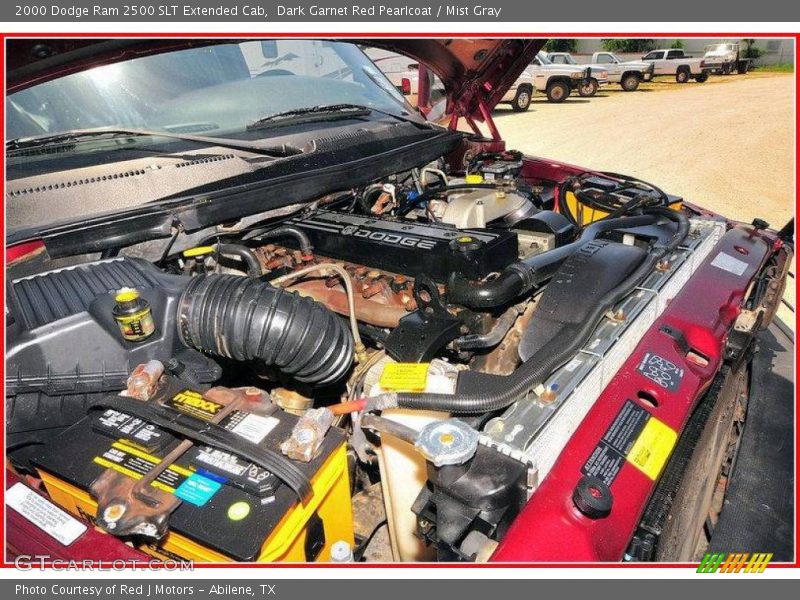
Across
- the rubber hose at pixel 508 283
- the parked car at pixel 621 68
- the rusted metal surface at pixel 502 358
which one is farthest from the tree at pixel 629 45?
the rusted metal surface at pixel 502 358

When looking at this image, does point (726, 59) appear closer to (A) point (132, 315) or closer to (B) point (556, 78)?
(B) point (556, 78)

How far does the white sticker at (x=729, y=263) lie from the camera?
182 centimetres

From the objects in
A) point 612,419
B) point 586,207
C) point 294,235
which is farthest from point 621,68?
point 612,419

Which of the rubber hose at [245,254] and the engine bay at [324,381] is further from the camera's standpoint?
the rubber hose at [245,254]

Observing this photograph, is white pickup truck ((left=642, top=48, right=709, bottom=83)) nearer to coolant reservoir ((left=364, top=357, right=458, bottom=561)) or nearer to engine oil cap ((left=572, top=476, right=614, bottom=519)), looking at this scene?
coolant reservoir ((left=364, top=357, right=458, bottom=561))

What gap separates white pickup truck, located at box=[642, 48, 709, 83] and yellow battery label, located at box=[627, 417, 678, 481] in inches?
781

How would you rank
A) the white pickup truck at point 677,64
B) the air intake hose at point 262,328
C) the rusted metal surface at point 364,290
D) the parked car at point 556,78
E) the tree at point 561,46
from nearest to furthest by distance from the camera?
the air intake hose at point 262,328
the rusted metal surface at point 364,290
the parked car at point 556,78
the white pickup truck at point 677,64
the tree at point 561,46

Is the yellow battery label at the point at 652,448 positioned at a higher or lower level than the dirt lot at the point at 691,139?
higher

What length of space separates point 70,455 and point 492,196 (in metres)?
1.87

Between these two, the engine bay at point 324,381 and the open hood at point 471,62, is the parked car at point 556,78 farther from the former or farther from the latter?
the engine bay at point 324,381

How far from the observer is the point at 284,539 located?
0.98m

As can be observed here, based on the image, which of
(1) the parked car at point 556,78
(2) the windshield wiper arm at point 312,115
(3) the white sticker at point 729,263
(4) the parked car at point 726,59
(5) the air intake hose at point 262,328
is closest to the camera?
(5) the air intake hose at point 262,328

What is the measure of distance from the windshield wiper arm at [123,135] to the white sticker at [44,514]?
113cm

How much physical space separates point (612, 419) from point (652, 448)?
0.11 meters
